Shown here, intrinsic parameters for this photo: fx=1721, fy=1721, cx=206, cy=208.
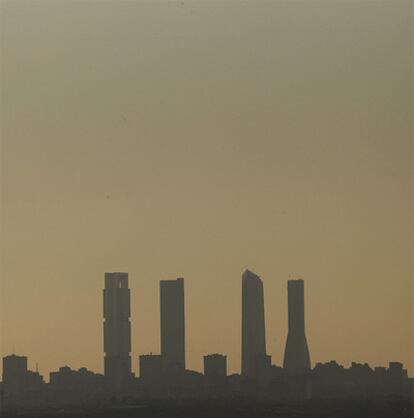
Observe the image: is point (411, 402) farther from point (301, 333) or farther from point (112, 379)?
point (112, 379)

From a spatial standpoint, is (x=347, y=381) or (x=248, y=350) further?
(x=248, y=350)

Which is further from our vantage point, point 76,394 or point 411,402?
point 76,394

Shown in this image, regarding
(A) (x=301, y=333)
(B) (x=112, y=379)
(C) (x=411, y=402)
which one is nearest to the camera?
(C) (x=411, y=402)

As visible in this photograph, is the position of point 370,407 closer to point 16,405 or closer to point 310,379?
point 310,379

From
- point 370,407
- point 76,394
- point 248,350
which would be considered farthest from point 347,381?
point 76,394

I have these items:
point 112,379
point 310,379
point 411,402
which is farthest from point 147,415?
point 411,402

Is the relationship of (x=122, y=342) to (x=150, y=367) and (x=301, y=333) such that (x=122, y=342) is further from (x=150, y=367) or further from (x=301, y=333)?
(x=301, y=333)

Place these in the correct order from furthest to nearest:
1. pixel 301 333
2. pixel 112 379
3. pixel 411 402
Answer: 1. pixel 112 379
2. pixel 301 333
3. pixel 411 402

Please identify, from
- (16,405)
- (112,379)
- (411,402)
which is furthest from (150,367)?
(411,402)
